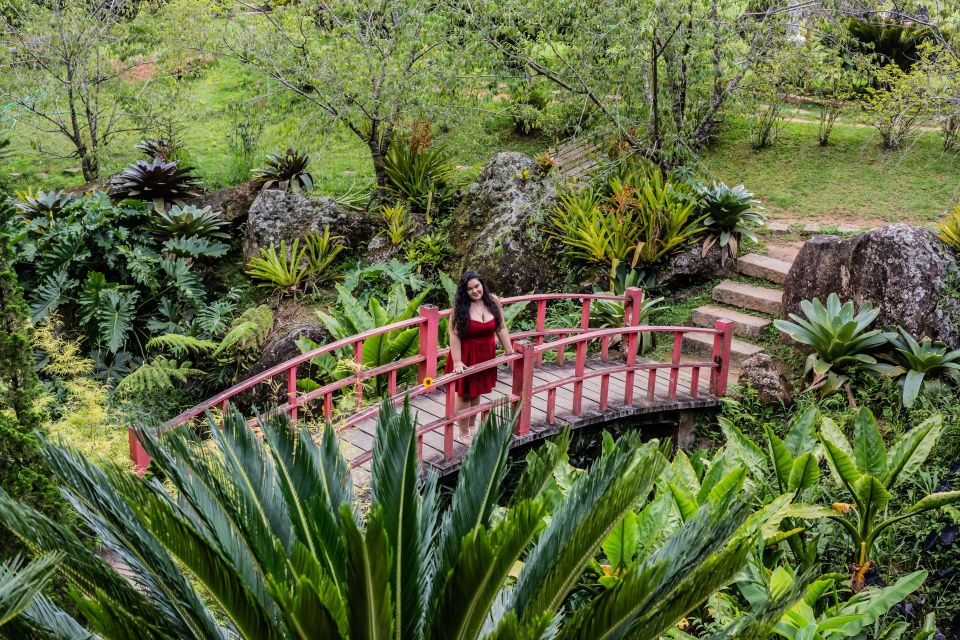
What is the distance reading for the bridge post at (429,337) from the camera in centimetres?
702

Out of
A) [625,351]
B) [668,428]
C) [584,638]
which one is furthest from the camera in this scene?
[625,351]

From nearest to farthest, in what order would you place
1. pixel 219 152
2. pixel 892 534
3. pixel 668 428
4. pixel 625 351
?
Result: pixel 892 534 → pixel 668 428 → pixel 625 351 → pixel 219 152

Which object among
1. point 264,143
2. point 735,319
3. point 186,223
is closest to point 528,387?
point 735,319

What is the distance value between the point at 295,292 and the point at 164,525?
8.41m

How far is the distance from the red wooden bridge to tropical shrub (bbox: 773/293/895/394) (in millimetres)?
839

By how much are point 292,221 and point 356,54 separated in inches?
93.3

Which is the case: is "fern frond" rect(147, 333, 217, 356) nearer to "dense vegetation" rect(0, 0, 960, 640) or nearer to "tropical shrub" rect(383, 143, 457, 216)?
"dense vegetation" rect(0, 0, 960, 640)

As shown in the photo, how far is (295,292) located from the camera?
1098cm

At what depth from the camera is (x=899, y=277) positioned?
8.09 m

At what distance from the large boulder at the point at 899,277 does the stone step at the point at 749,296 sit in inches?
32.1

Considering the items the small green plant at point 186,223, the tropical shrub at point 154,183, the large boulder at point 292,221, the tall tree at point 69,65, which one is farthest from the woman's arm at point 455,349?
the tall tree at point 69,65

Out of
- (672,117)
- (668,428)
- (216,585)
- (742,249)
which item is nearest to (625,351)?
(668,428)

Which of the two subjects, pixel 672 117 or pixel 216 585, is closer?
pixel 216 585

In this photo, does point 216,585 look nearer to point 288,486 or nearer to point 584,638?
point 288,486
